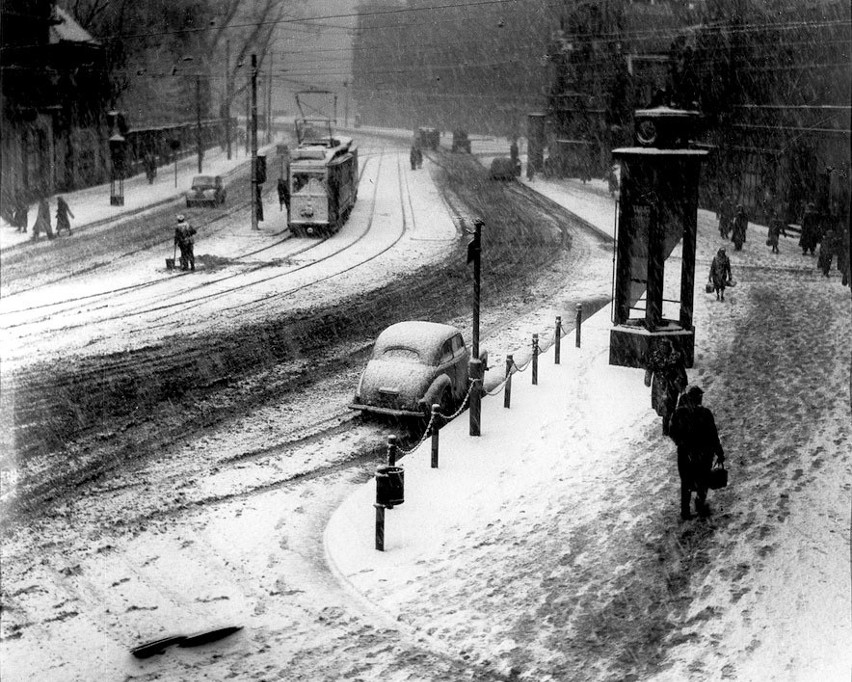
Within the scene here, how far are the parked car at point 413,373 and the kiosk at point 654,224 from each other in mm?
3249

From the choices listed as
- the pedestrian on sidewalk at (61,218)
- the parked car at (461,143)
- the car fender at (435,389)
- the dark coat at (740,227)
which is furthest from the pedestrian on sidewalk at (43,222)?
the parked car at (461,143)

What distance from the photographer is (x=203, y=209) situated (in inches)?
1715

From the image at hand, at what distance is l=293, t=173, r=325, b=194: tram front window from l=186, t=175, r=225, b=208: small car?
10.1 m

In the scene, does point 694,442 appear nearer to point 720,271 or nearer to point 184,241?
point 720,271

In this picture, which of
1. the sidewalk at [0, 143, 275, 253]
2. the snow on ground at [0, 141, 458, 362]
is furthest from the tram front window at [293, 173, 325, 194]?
the sidewalk at [0, 143, 275, 253]

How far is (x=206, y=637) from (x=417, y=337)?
24.3ft

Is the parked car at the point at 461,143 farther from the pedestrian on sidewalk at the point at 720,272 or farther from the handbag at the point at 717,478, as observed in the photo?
the handbag at the point at 717,478

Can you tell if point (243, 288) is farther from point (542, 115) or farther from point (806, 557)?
point (542, 115)

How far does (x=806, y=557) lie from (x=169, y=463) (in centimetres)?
773

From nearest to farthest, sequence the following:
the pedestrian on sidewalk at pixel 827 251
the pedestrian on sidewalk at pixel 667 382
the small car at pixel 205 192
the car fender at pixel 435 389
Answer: the pedestrian on sidewalk at pixel 667 382 < the car fender at pixel 435 389 < the pedestrian on sidewalk at pixel 827 251 < the small car at pixel 205 192

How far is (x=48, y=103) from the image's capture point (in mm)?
42906

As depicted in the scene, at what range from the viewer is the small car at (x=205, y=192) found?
44.0 metres

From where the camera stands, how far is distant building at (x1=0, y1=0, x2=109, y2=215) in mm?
39719

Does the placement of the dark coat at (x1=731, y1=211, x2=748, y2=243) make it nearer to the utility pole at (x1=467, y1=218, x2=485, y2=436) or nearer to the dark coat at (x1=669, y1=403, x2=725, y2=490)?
the utility pole at (x1=467, y1=218, x2=485, y2=436)
